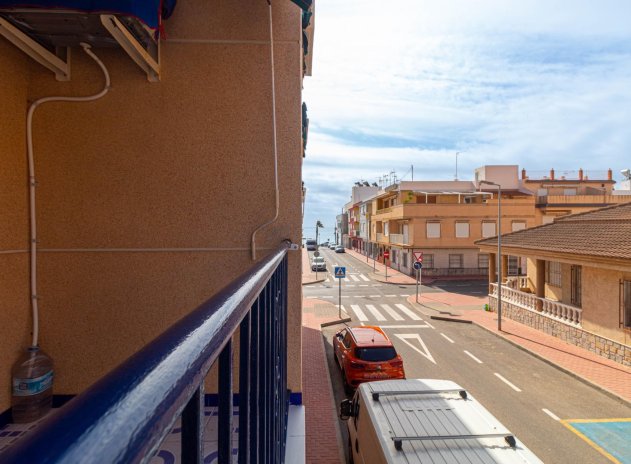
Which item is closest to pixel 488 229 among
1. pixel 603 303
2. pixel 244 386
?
pixel 603 303

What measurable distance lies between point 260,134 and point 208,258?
1739mm

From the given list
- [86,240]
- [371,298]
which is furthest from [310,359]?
[371,298]

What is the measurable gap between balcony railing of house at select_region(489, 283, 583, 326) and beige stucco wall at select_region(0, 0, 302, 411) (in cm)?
1502

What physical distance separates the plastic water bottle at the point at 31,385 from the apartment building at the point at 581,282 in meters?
15.0

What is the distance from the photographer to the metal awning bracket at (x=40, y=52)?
4254 mm

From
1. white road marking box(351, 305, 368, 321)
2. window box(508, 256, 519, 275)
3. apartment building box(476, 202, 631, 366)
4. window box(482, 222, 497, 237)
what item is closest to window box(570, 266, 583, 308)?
apartment building box(476, 202, 631, 366)

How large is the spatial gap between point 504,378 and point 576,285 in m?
7.44

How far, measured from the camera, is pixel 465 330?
61.4 feet

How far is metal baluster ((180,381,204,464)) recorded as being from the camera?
86 cm

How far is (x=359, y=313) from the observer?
22469 millimetres

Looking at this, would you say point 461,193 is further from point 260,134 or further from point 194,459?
point 194,459

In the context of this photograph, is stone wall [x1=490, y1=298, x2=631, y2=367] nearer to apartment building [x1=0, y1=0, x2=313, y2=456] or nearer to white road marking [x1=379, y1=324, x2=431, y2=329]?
white road marking [x1=379, y1=324, x2=431, y2=329]

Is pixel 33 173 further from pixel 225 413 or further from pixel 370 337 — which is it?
pixel 370 337

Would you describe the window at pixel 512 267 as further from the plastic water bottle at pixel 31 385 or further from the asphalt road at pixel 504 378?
the plastic water bottle at pixel 31 385
